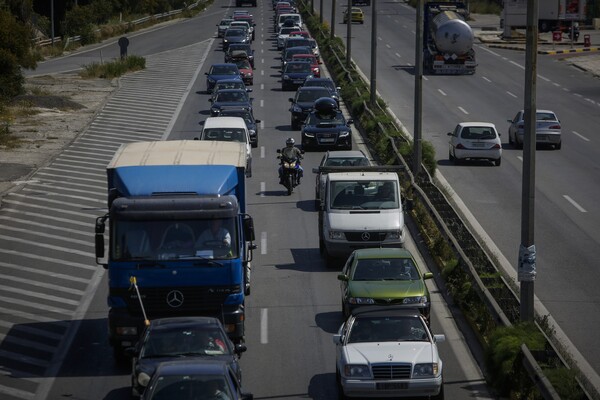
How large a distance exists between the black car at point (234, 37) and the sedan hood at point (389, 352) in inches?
2545

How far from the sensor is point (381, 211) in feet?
90.3

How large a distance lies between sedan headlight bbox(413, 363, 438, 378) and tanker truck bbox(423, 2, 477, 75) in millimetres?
52872

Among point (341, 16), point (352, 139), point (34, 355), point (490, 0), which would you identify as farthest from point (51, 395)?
point (490, 0)

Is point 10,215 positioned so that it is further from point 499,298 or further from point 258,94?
point 258,94

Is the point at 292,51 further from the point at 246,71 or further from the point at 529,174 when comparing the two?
the point at 529,174

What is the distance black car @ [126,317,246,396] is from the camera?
54.4 ft

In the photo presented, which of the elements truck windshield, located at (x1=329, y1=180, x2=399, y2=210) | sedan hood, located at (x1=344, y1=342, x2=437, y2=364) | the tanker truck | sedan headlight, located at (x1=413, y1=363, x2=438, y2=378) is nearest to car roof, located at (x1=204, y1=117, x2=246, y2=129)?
truck windshield, located at (x1=329, y1=180, x2=399, y2=210)

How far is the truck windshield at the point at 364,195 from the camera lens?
2777 cm

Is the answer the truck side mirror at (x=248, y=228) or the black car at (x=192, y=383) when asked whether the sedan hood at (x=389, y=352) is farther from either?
the truck side mirror at (x=248, y=228)

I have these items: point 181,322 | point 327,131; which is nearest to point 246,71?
point 327,131

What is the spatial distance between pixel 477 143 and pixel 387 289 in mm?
22226

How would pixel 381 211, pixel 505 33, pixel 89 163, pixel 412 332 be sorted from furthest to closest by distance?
1. pixel 505 33
2. pixel 89 163
3. pixel 381 211
4. pixel 412 332

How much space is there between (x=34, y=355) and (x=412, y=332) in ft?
22.9

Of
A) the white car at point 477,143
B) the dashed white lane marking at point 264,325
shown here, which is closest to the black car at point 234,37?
the white car at point 477,143
